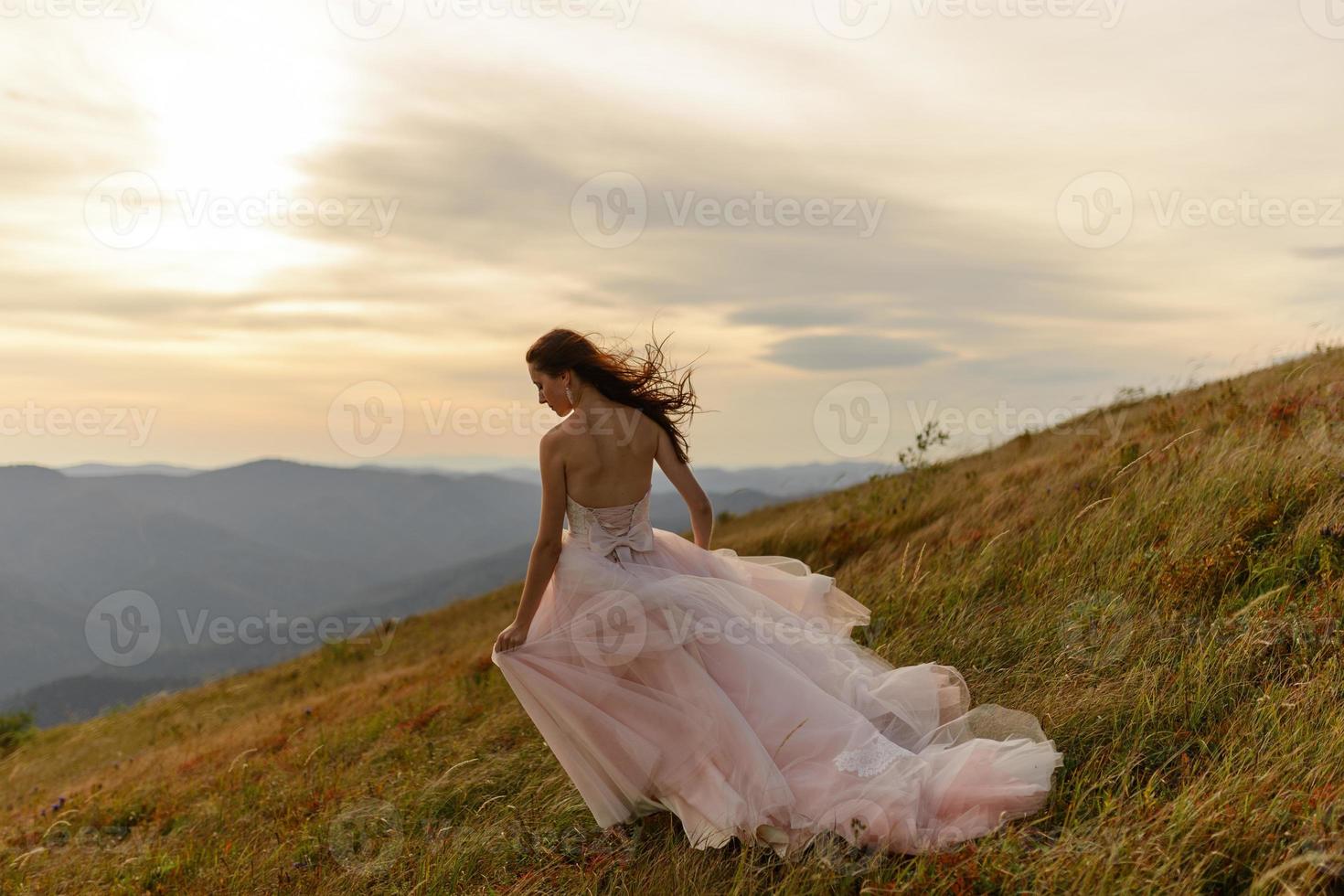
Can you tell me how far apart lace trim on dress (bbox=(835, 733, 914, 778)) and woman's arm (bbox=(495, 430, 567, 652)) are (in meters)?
1.88

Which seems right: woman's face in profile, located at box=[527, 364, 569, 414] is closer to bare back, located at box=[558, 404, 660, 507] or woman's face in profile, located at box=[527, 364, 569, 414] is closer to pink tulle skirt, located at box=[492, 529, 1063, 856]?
bare back, located at box=[558, 404, 660, 507]

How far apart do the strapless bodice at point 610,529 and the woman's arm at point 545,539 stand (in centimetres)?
13

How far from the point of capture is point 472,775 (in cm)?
636

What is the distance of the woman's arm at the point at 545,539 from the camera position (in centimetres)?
493

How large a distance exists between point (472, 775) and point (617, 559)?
7.87 feet

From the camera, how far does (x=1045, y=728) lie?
4531 millimetres

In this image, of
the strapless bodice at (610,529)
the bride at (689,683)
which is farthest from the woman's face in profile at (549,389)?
the strapless bodice at (610,529)

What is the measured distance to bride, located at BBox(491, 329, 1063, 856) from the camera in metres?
4.20

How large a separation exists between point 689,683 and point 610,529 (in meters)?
1.02

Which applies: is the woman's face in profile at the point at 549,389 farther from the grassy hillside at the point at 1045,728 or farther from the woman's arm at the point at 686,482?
the grassy hillside at the point at 1045,728

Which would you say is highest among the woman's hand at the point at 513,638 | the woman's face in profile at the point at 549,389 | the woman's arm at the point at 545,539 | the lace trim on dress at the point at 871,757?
the woman's face in profile at the point at 549,389

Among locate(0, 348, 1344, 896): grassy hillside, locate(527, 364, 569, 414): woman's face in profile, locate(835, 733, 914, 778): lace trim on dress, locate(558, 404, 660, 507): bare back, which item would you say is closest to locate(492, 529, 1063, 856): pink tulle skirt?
locate(835, 733, 914, 778): lace trim on dress

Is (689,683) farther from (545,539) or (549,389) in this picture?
(549,389)

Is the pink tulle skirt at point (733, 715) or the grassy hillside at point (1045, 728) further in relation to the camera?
the pink tulle skirt at point (733, 715)
